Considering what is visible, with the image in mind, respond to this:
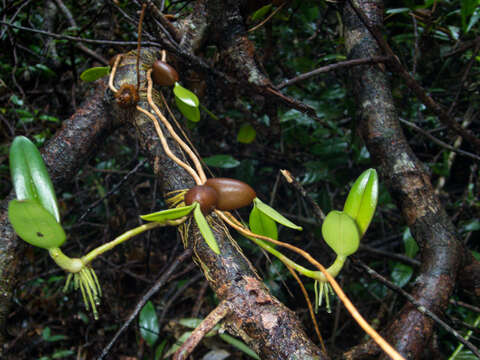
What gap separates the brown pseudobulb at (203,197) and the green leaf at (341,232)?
0.58 feet

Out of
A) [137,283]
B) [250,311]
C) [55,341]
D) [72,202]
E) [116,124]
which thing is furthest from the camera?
[72,202]

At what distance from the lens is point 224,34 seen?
88 cm

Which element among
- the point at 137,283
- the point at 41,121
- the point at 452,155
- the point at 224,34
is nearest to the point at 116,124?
the point at 224,34

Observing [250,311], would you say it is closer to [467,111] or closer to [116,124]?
[116,124]

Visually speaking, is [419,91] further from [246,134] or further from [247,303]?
[247,303]

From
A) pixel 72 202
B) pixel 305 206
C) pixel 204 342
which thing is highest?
pixel 305 206

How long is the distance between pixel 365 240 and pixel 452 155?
0.45m

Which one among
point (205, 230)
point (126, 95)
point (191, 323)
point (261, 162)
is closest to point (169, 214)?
point (205, 230)

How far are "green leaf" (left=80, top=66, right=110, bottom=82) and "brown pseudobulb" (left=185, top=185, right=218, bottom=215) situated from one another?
47 centimetres

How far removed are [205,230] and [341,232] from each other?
192mm

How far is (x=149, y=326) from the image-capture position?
3.22ft

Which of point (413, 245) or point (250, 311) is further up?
point (250, 311)

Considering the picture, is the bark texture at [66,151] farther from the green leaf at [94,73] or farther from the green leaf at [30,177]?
the green leaf at [30,177]

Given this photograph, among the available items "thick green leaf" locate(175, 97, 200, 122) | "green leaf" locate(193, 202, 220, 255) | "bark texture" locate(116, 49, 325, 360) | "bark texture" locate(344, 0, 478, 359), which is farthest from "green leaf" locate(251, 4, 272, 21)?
"green leaf" locate(193, 202, 220, 255)
